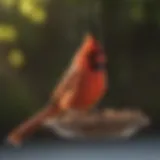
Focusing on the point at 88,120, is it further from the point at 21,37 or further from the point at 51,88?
the point at 21,37

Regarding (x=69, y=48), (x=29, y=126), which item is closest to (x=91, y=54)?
(x=69, y=48)

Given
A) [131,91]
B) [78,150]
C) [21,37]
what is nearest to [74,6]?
[21,37]

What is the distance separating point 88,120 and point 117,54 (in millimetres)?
185

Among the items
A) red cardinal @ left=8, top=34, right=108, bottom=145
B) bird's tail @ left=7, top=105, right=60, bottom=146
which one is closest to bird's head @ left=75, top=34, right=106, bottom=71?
red cardinal @ left=8, top=34, right=108, bottom=145

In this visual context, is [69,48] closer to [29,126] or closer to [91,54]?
[91,54]

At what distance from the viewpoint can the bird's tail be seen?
1.32 metres

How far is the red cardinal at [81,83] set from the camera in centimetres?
133

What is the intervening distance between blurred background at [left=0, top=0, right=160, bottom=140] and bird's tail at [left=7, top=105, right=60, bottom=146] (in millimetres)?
15

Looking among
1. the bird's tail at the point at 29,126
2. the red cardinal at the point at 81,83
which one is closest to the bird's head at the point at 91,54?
the red cardinal at the point at 81,83

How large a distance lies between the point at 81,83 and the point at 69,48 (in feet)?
0.31

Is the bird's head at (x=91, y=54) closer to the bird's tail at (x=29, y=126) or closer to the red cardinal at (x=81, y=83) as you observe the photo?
the red cardinal at (x=81, y=83)

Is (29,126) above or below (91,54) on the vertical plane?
below

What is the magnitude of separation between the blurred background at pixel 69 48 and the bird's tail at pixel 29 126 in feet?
0.05

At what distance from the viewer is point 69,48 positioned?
4.36 ft
